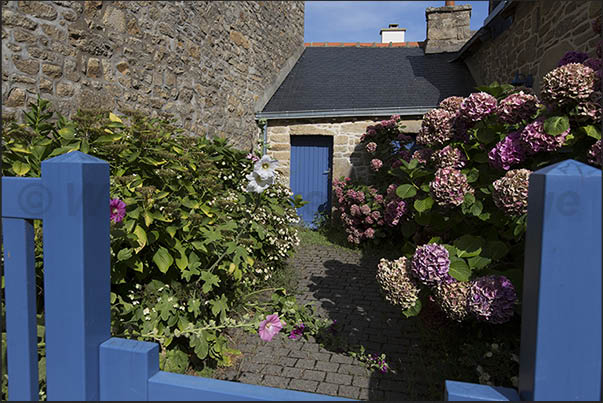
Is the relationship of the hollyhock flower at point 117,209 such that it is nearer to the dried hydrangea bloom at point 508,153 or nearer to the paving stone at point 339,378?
the paving stone at point 339,378

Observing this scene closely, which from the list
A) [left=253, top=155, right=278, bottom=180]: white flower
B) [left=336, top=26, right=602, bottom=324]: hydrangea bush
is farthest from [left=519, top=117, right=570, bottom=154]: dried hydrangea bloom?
[left=253, top=155, right=278, bottom=180]: white flower

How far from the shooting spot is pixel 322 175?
8.87 meters

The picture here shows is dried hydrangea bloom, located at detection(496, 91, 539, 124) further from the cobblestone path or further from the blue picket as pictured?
the blue picket

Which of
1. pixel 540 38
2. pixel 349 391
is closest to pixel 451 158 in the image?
pixel 349 391

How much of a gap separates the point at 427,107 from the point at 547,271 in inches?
297

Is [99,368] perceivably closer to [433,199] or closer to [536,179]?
[536,179]

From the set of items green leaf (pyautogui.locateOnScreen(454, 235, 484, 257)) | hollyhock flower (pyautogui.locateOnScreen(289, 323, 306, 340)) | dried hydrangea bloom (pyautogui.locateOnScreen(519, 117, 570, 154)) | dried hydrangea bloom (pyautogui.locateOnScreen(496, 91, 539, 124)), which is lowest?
hollyhock flower (pyautogui.locateOnScreen(289, 323, 306, 340))

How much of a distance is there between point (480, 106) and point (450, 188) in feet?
1.83

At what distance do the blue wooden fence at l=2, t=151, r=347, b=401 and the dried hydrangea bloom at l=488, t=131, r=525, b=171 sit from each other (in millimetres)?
1909

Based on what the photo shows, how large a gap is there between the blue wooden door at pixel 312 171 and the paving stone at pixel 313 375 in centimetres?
588

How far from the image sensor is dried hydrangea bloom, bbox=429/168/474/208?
242 centimetres

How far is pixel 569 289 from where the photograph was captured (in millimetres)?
876

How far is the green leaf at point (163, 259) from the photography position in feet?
8.41

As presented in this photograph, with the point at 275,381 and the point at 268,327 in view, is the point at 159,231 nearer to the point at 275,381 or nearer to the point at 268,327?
the point at 268,327
